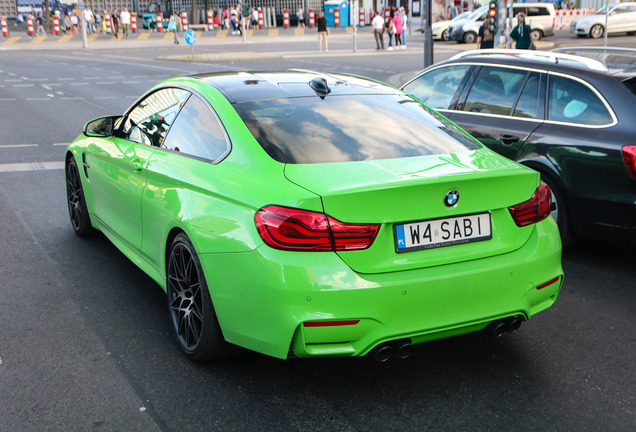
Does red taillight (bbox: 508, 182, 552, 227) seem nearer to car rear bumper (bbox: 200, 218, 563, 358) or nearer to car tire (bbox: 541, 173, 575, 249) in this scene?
car rear bumper (bbox: 200, 218, 563, 358)

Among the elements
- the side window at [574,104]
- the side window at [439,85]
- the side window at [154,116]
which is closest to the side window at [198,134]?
the side window at [154,116]

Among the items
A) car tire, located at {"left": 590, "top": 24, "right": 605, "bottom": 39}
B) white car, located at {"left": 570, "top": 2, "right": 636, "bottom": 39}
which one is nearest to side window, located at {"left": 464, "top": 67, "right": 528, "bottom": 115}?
white car, located at {"left": 570, "top": 2, "right": 636, "bottom": 39}

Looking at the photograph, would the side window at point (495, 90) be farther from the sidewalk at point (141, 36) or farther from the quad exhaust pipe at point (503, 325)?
the sidewalk at point (141, 36)

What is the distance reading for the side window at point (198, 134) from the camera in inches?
156

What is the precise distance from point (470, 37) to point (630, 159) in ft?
121

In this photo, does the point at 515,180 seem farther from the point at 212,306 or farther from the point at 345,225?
the point at 212,306

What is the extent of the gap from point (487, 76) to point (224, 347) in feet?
12.8

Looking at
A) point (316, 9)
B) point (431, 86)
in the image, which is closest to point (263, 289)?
point (431, 86)

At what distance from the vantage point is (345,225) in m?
3.21

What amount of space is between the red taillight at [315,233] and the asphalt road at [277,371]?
78 centimetres

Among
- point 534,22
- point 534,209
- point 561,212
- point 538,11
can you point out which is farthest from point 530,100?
point 538,11

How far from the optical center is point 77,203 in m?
6.28

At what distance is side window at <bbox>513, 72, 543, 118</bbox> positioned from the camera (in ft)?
19.8

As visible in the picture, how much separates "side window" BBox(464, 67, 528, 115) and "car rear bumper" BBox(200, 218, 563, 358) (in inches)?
120
